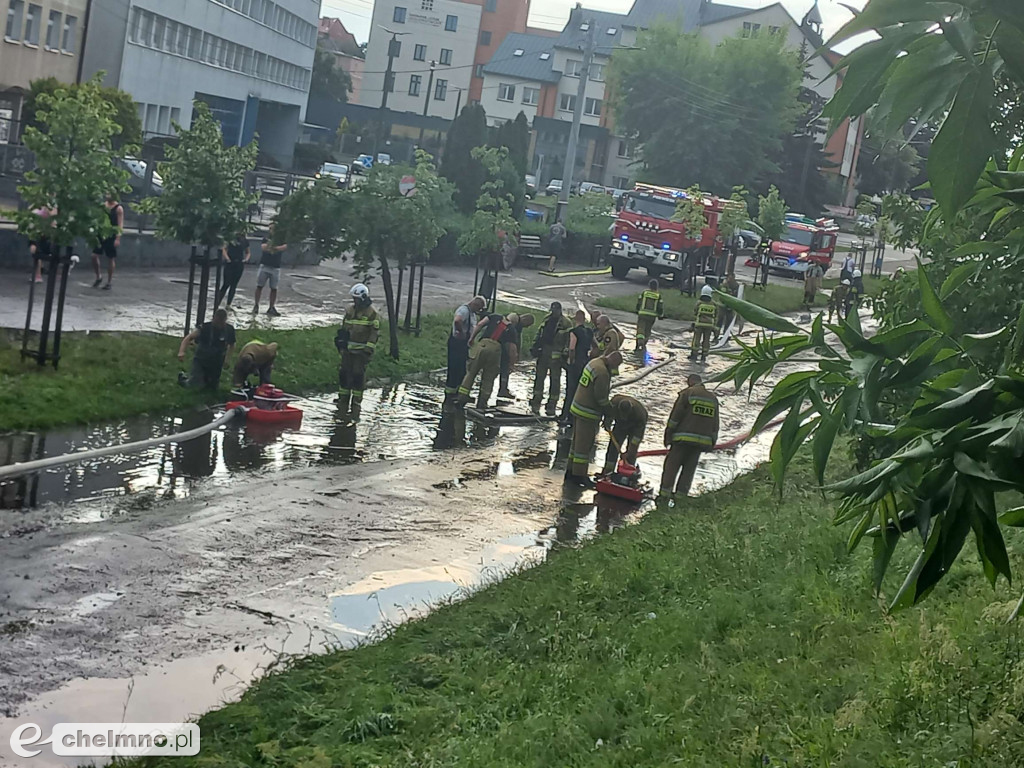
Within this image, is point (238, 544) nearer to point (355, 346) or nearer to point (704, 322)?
point (355, 346)

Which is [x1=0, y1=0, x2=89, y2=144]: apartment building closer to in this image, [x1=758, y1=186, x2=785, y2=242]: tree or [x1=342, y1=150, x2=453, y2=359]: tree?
[x1=342, y1=150, x2=453, y2=359]: tree

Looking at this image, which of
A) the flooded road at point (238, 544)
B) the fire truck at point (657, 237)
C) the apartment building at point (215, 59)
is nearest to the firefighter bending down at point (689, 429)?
the flooded road at point (238, 544)

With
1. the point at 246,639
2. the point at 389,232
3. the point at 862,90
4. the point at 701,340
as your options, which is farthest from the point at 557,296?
the point at 862,90

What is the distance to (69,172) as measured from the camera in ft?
47.1

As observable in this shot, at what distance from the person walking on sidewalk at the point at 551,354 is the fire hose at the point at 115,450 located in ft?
18.7

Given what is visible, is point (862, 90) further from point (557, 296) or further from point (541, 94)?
point (541, 94)

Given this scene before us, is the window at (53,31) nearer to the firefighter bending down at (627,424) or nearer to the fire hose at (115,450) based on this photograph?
the fire hose at (115,450)

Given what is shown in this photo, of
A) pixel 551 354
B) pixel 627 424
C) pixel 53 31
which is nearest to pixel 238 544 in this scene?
pixel 627 424

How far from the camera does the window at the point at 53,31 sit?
1678 inches

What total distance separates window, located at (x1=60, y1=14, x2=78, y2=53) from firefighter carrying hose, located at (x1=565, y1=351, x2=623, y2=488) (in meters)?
35.5

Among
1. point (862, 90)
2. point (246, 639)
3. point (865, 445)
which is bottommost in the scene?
point (246, 639)

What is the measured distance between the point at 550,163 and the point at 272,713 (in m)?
86.4

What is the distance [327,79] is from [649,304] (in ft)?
249

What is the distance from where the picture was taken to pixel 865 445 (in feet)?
31.7
